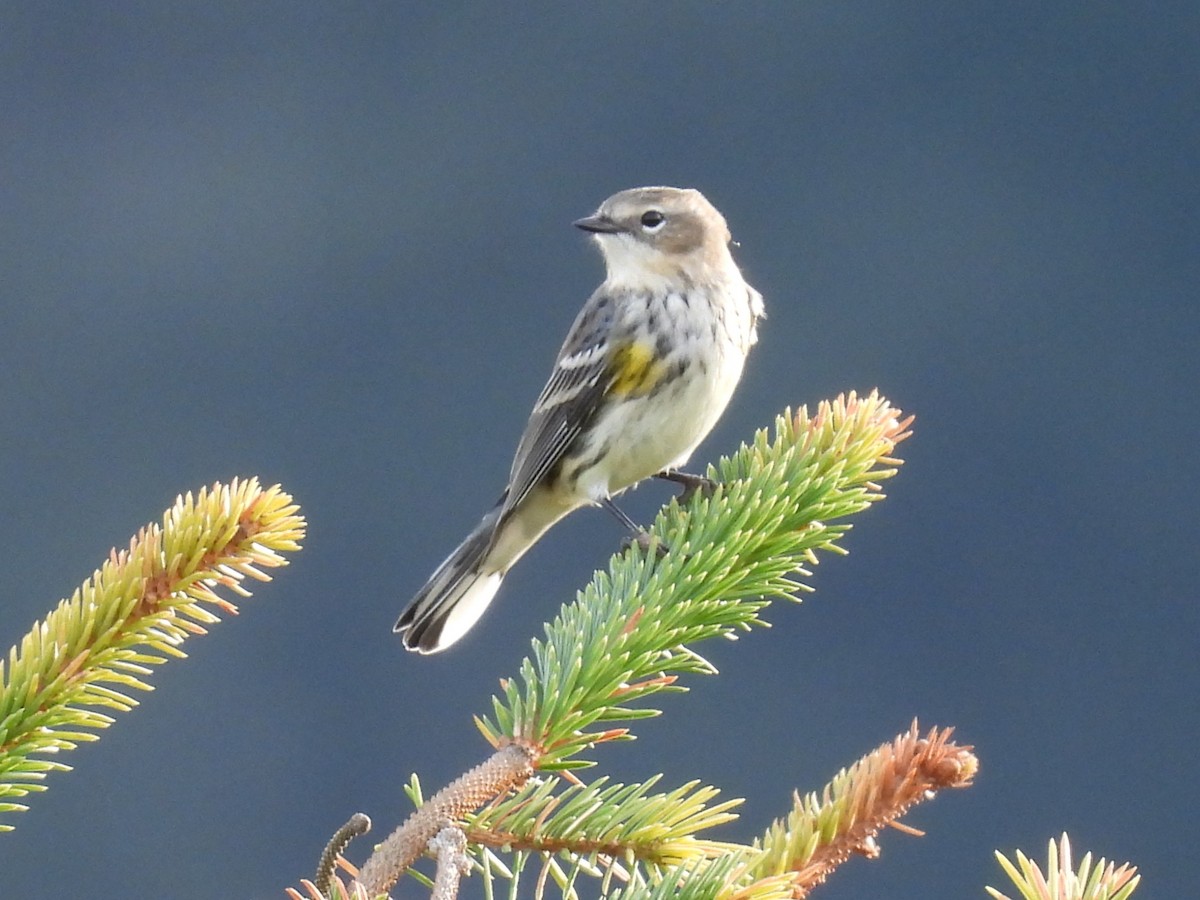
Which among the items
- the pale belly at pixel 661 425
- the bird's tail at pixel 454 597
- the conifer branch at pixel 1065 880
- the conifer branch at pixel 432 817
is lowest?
the conifer branch at pixel 432 817

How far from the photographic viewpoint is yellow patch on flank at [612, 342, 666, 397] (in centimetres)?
232

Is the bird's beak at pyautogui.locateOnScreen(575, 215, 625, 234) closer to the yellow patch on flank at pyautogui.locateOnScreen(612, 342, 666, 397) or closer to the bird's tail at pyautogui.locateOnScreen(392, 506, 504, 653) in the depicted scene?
the yellow patch on flank at pyautogui.locateOnScreen(612, 342, 666, 397)

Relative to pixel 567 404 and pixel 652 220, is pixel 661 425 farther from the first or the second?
pixel 652 220

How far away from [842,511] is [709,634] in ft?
0.75

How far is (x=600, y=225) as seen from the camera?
2.66 meters

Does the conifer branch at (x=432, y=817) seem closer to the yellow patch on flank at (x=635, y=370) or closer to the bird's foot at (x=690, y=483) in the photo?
the bird's foot at (x=690, y=483)

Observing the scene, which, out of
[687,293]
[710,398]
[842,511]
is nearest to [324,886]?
[842,511]

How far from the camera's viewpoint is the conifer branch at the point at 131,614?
0.88m

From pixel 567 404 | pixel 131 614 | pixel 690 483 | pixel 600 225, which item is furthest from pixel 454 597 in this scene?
pixel 131 614

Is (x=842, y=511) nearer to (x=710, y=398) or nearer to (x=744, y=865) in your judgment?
(x=744, y=865)

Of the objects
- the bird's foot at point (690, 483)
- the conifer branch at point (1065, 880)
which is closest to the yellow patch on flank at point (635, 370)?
the bird's foot at point (690, 483)

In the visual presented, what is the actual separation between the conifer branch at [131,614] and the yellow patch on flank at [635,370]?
1.40m

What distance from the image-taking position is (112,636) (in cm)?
90

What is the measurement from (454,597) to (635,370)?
48 cm
